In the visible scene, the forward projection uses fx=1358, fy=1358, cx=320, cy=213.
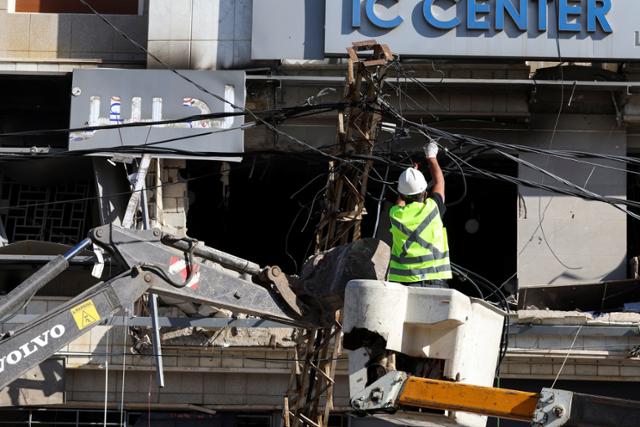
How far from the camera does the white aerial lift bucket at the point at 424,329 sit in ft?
33.7

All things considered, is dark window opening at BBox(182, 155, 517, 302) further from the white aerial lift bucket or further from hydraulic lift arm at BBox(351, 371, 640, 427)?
hydraulic lift arm at BBox(351, 371, 640, 427)

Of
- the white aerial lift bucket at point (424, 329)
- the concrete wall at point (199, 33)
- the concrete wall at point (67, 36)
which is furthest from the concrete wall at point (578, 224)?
the white aerial lift bucket at point (424, 329)

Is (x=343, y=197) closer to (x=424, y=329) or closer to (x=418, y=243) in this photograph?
(x=418, y=243)

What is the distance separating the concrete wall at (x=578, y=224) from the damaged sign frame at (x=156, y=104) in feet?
14.9

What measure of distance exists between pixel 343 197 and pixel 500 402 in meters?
5.94

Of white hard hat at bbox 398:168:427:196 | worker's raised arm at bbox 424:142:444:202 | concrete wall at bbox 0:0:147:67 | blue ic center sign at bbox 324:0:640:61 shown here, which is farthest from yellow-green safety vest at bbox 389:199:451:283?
concrete wall at bbox 0:0:147:67

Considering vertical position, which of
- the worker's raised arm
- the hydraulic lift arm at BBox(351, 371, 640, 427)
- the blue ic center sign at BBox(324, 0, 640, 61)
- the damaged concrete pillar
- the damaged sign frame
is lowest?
the hydraulic lift arm at BBox(351, 371, 640, 427)

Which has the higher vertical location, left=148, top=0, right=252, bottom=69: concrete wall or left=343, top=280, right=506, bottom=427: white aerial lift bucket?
left=148, top=0, right=252, bottom=69: concrete wall

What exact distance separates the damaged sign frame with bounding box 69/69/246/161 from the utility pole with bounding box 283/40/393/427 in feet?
14.3

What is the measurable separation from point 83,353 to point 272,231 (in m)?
5.93

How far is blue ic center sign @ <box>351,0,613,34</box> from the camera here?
19.3 meters

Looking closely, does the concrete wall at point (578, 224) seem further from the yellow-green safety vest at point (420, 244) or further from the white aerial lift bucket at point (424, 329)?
the white aerial lift bucket at point (424, 329)

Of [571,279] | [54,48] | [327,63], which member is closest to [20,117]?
[54,48]

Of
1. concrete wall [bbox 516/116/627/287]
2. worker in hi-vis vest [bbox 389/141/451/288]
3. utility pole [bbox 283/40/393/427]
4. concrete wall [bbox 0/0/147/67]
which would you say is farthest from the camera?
concrete wall [bbox 0/0/147/67]
